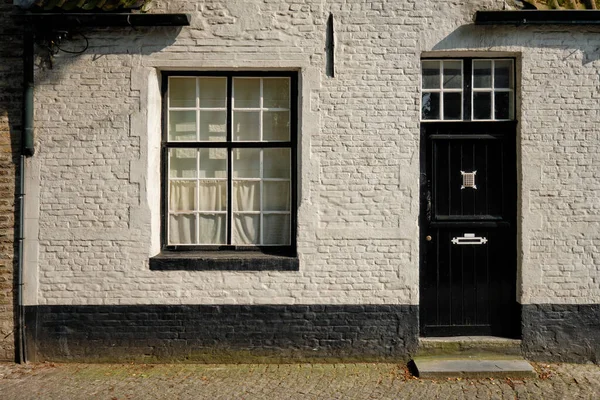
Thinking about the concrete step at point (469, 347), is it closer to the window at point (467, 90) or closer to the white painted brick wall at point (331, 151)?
the white painted brick wall at point (331, 151)

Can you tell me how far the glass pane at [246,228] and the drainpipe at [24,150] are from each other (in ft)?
7.93

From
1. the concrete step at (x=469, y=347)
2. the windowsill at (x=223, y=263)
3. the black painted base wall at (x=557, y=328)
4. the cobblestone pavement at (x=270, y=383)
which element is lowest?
the cobblestone pavement at (x=270, y=383)

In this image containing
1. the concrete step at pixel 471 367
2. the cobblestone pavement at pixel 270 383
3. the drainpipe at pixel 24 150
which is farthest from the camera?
the drainpipe at pixel 24 150

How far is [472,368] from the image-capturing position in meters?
5.73

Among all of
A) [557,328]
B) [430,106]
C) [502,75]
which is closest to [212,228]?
[430,106]

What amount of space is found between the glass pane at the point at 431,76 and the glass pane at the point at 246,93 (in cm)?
200

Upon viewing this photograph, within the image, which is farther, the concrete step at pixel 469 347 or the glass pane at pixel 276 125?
the glass pane at pixel 276 125

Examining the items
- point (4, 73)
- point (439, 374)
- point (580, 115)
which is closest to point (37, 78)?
point (4, 73)

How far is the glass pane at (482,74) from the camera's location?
631cm

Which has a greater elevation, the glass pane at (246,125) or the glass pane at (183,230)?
the glass pane at (246,125)

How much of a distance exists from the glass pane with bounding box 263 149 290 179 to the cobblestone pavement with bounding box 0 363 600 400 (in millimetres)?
2215

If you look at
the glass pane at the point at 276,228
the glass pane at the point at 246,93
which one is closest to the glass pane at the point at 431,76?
the glass pane at the point at 246,93

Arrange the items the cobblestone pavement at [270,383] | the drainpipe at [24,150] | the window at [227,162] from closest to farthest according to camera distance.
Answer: the cobblestone pavement at [270,383]
the drainpipe at [24,150]
the window at [227,162]

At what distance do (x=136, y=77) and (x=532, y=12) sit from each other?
178 inches
